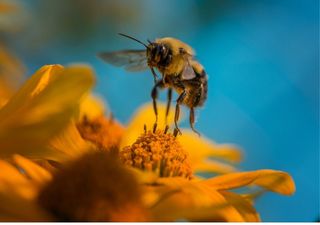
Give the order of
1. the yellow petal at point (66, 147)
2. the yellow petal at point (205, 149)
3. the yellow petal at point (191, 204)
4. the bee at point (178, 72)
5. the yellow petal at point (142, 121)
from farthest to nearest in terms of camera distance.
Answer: the yellow petal at point (205, 149) → the yellow petal at point (142, 121) → the bee at point (178, 72) → the yellow petal at point (66, 147) → the yellow petal at point (191, 204)

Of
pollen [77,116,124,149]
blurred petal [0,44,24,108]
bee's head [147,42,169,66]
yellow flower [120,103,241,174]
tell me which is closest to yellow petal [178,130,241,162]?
yellow flower [120,103,241,174]

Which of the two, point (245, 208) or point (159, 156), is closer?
point (245, 208)

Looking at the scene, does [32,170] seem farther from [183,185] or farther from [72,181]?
[183,185]

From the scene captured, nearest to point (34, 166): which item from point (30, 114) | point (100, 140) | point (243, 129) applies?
point (30, 114)

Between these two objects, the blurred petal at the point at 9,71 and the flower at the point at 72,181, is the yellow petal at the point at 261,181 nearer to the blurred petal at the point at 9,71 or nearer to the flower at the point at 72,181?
the flower at the point at 72,181

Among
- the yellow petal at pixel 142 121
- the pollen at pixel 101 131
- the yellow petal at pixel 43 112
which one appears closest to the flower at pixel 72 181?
the yellow petal at pixel 43 112

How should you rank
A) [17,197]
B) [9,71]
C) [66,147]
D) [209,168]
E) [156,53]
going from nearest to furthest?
[17,197]
[66,147]
[156,53]
[209,168]
[9,71]

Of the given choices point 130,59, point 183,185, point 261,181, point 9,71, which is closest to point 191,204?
point 183,185
